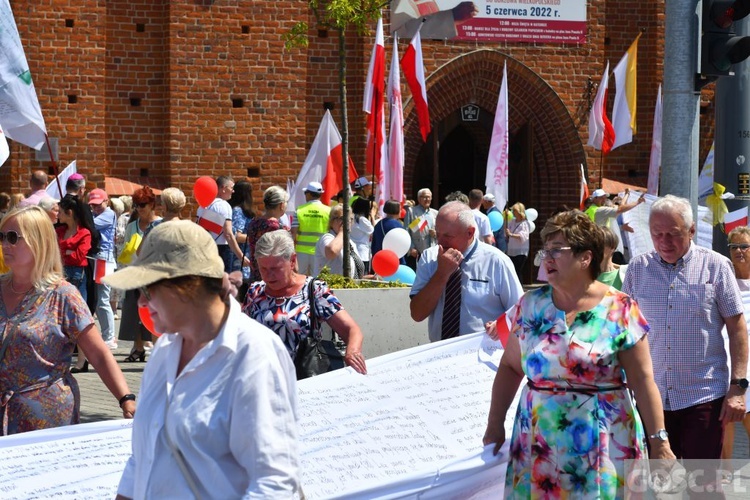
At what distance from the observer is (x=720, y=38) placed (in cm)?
847

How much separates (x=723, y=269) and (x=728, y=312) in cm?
20

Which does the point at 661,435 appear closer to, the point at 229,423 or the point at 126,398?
the point at 126,398

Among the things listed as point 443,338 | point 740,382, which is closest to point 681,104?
point 443,338

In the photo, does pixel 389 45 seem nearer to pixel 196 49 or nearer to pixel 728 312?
pixel 196 49

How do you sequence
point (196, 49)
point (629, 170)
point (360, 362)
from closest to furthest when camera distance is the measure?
point (360, 362) → point (196, 49) → point (629, 170)

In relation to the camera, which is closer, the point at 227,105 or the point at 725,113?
the point at 725,113

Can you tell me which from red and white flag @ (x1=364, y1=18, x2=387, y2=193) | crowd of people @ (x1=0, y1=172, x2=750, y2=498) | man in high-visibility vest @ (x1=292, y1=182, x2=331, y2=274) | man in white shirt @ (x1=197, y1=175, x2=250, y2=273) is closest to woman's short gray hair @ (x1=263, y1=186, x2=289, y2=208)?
man in white shirt @ (x1=197, y1=175, x2=250, y2=273)

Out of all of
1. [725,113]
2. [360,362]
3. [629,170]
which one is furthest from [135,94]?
[360,362]

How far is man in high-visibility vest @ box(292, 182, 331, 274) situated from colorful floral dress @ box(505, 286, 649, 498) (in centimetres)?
883

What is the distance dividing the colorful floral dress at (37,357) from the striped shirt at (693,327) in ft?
8.66

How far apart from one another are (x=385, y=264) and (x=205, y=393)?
33.4 feet

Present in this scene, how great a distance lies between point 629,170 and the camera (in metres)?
24.3

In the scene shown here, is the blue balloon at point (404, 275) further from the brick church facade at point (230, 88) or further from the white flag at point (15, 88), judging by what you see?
the brick church facade at point (230, 88)

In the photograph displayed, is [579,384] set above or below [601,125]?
below
